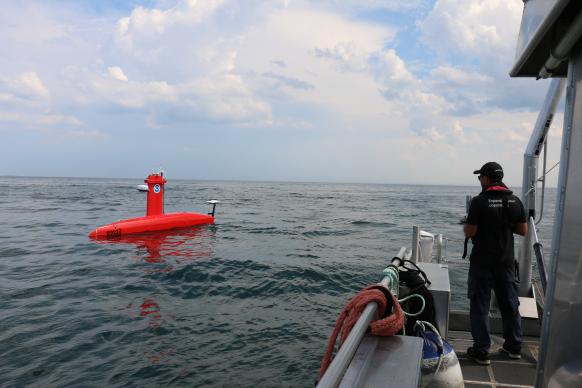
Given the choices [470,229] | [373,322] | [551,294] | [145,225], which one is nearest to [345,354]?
[373,322]

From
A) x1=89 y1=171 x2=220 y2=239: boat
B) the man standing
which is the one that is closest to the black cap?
the man standing

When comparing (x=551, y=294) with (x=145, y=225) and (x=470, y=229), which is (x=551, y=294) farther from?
(x=145, y=225)

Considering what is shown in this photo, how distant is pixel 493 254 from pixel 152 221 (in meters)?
18.9

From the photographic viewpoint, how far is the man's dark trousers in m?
4.55

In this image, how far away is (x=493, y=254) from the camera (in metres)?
4.54

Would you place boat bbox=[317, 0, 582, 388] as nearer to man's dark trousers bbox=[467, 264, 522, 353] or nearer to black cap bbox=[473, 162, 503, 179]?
man's dark trousers bbox=[467, 264, 522, 353]

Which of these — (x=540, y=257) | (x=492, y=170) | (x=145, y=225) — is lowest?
(x=145, y=225)

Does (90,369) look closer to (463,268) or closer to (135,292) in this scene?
(135,292)

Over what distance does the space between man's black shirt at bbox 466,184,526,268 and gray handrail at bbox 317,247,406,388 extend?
7.63 ft

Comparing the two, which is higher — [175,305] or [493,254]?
[493,254]

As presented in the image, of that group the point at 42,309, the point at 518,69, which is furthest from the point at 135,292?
the point at 518,69

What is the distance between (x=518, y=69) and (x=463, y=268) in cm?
1412

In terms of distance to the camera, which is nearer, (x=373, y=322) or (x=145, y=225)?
(x=373, y=322)

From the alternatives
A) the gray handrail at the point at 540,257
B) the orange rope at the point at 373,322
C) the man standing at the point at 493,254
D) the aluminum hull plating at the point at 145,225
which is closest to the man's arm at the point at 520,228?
the man standing at the point at 493,254
